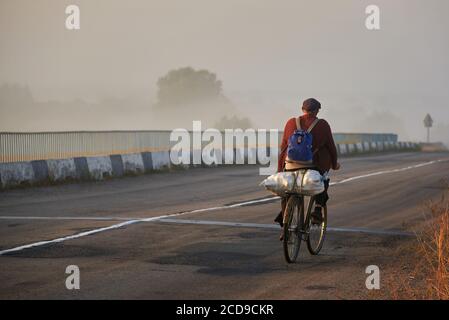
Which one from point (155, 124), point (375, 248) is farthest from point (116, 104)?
point (375, 248)

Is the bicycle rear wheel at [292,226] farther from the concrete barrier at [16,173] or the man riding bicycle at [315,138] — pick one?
the concrete barrier at [16,173]

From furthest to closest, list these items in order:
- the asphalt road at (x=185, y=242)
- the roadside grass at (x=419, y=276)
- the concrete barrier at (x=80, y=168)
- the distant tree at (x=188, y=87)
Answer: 1. the distant tree at (x=188, y=87)
2. the concrete barrier at (x=80, y=168)
3. the asphalt road at (x=185, y=242)
4. the roadside grass at (x=419, y=276)

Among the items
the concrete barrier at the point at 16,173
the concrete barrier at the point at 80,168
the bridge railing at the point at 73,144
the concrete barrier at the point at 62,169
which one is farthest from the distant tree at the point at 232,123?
the concrete barrier at the point at 16,173

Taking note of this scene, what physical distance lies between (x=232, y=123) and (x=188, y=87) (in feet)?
112

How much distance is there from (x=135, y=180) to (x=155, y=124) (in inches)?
5557

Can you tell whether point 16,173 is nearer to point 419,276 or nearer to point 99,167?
point 99,167

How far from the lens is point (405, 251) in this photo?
452 inches

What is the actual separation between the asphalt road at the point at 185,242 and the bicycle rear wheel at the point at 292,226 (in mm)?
191

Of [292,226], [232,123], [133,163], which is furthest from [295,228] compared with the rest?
[232,123]

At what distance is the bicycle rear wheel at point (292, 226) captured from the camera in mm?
10055

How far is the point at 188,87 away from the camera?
615ft

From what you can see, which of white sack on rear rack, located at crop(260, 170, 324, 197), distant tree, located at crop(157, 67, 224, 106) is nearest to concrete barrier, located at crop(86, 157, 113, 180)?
white sack on rear rack, located at crop(260, 170, 324, 197)

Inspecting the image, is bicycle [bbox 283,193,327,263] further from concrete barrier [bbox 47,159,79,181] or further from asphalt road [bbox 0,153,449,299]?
Answer: concrete barrier [bbox 47,159,79,181]
